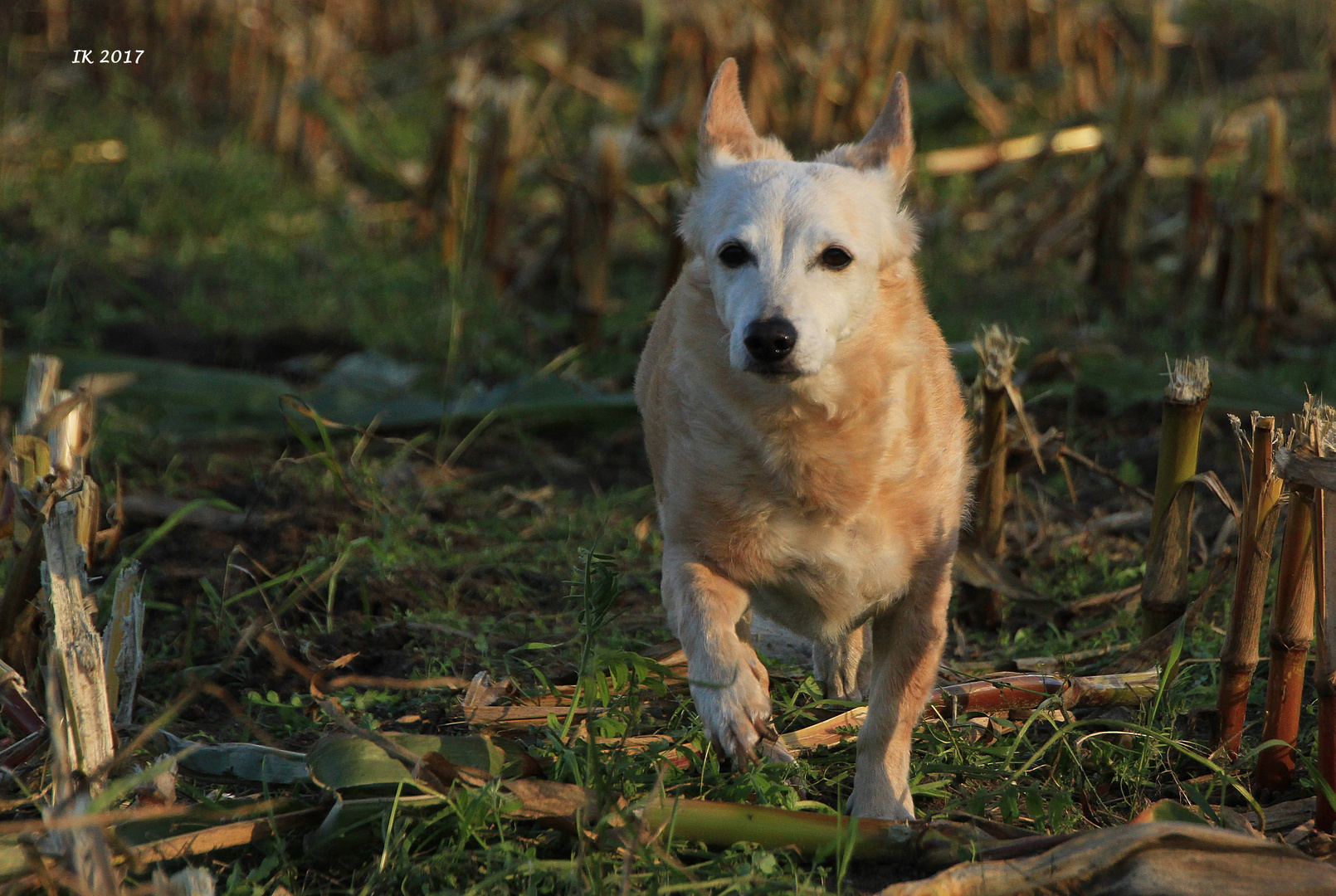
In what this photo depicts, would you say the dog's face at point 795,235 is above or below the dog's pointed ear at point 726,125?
below

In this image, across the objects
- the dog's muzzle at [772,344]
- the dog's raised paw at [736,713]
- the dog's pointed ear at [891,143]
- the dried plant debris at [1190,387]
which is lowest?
the dog's raised paw at [736,713]

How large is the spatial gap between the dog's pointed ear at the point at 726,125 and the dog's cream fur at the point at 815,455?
0.23 meters

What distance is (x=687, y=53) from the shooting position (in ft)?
26.2

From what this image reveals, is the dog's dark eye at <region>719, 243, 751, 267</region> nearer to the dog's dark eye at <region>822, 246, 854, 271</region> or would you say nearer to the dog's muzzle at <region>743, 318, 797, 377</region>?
the dog's dark eye at <region>822, 246, 854, 271</region>

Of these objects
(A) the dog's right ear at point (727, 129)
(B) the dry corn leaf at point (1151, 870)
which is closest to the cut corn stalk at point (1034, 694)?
(B) the dry corn leaf at point (1151, 870)

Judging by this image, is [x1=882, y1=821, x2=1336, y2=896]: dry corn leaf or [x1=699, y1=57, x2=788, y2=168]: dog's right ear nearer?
[x1=882, y1=821, x2=1336, y2=896]: dry corn leaf

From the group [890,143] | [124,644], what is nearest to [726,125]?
[890,143]

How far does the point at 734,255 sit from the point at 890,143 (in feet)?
2.05

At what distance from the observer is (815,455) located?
109 inches

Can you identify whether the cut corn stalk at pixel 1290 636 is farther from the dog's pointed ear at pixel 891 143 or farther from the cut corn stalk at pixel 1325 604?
the dog's pointed ear at pixel 891 143

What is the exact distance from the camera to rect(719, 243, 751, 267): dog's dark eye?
9.23ft

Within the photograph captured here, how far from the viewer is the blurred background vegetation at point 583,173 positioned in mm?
5930

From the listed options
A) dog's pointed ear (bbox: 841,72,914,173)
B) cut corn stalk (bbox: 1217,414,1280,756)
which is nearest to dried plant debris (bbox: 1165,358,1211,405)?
cut corn stalk (bbox: 1217,414,1280,756)

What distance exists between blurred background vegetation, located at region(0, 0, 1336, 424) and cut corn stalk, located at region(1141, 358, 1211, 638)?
49.9 inches
